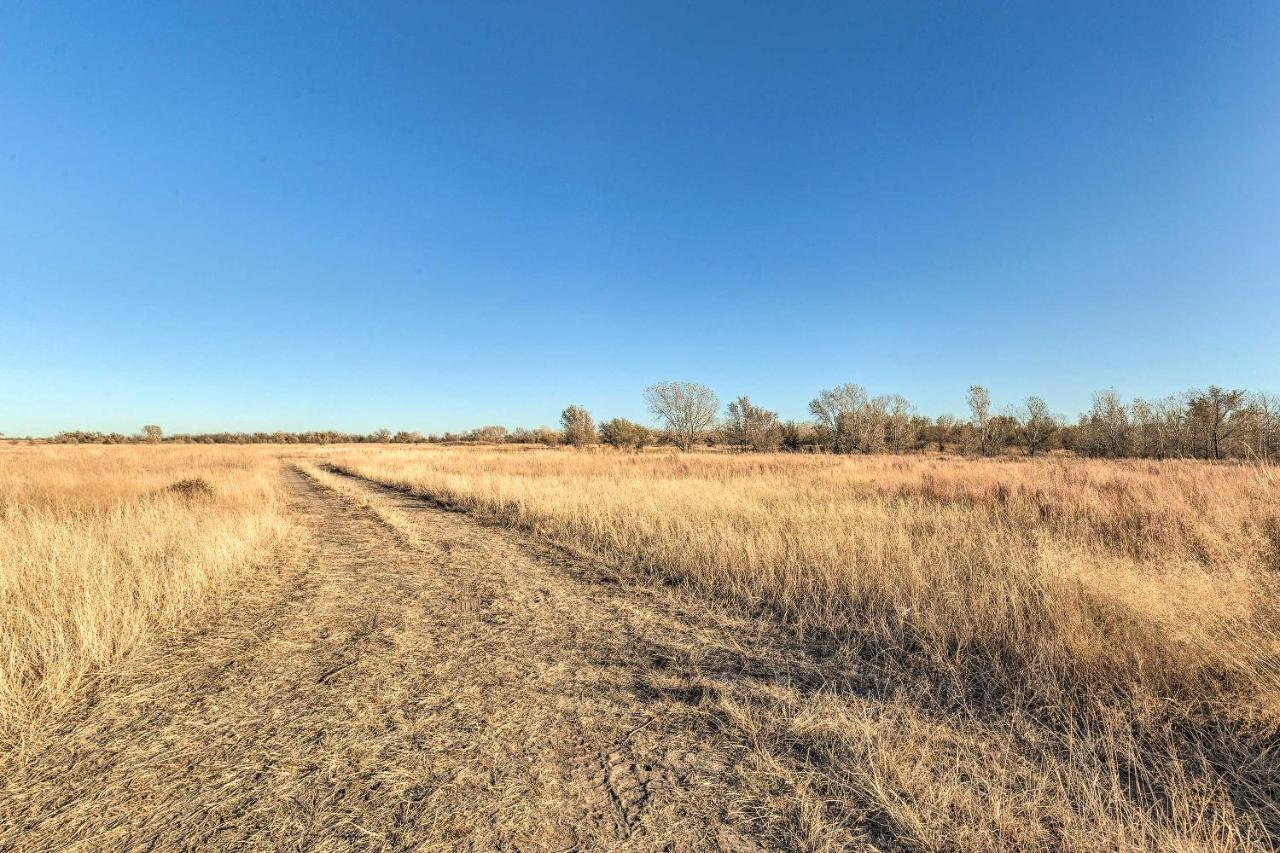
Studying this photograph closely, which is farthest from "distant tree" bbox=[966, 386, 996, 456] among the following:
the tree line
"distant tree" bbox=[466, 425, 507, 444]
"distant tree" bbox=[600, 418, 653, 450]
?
"distant tree" bbox=[466, 425, 507, 444]

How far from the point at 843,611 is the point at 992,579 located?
5.67 feet

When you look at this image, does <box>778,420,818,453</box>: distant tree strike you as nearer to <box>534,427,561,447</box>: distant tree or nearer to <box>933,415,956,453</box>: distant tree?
<box>933,415,956,453</box>: distant tree

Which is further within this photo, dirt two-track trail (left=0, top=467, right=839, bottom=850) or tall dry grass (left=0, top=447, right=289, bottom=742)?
tall dry grass (left=0, top=447, right=289, bottom=742)

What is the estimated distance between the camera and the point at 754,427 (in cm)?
5631

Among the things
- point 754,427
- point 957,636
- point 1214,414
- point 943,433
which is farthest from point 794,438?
point 957,636

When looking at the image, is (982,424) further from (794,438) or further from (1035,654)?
(1035,654)

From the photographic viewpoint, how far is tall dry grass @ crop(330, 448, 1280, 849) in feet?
7.39

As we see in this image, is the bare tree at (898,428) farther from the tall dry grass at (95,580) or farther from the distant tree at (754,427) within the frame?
the tall dry grass at (95,580)

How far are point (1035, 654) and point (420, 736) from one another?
15.4 ft

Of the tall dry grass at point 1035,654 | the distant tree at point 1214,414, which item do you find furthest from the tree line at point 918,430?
the tall dry grass at point 1035,654

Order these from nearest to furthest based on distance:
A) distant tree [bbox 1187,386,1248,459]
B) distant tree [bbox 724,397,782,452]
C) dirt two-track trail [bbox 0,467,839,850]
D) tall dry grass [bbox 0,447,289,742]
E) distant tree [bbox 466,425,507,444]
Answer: dirt two-track trail [bbox 0,467,839,850]
tall dry grass [bbox 0,447,289,742]
distant tree [bbox 1187,386,1248,459]
distant tree [bbox 724,397,782,452]
distant tree [bbox 466,425,507,444]

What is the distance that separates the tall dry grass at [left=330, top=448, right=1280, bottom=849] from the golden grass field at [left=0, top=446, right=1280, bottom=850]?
0.02 metres

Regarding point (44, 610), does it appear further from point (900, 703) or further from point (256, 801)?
point (900, 703)

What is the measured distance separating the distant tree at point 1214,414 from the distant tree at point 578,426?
56484 millimetres
